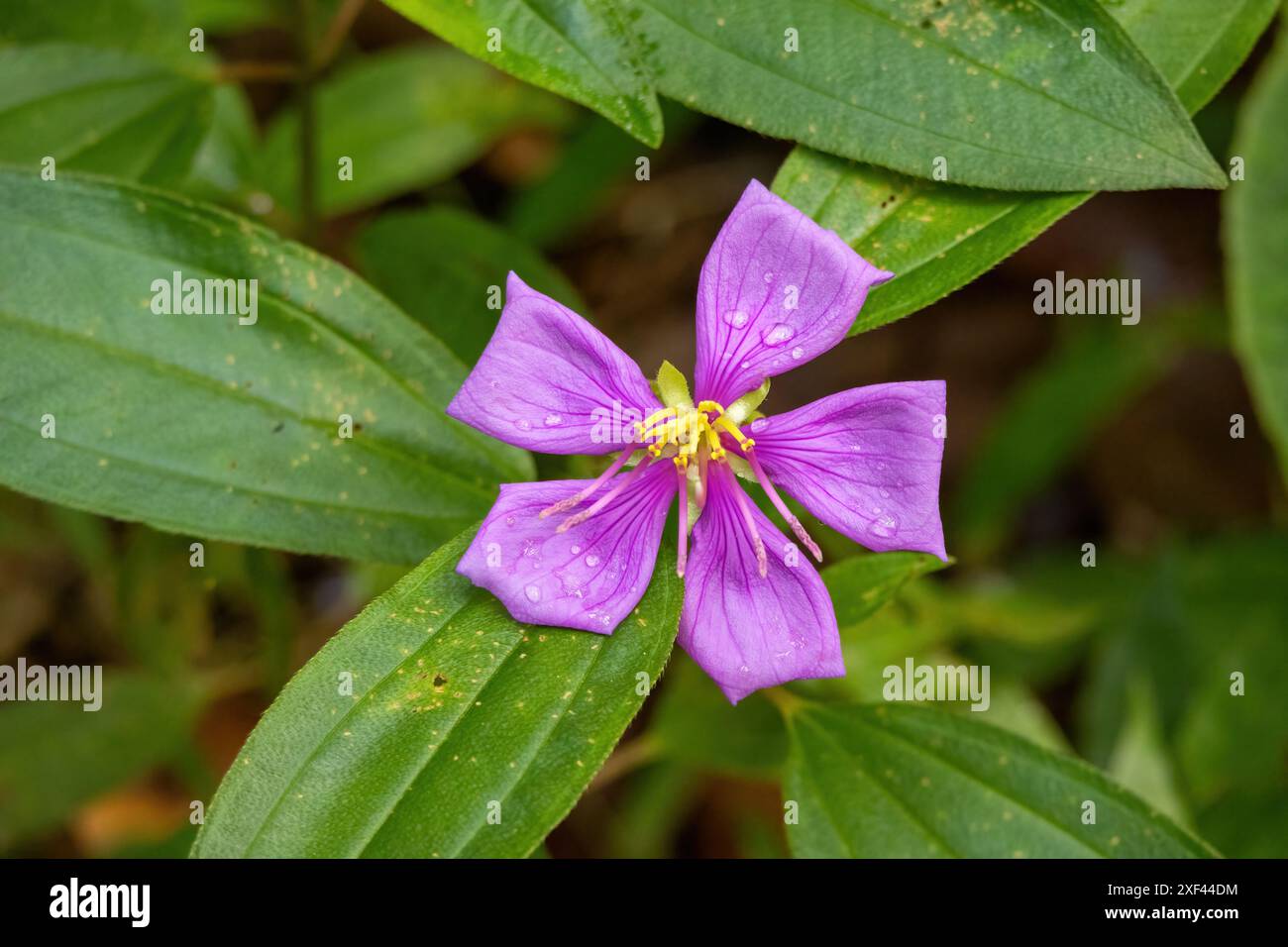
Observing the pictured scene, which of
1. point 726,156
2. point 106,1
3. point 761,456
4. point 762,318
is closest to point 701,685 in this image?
point 761,456

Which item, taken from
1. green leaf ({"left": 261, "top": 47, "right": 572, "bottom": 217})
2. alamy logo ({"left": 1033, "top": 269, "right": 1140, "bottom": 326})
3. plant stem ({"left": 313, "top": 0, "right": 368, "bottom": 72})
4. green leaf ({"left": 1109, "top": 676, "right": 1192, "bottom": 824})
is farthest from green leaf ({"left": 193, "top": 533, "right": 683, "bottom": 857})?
alamy logo ({"left": 1033, "top": 269, "right": 1140, "bottom": 326})

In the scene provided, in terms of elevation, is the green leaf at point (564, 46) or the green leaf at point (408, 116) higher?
the green leaf at point (408, 116)

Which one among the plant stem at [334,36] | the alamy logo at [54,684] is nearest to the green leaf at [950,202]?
the plant stem at [334,36]

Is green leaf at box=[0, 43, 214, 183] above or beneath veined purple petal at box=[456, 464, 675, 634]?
above

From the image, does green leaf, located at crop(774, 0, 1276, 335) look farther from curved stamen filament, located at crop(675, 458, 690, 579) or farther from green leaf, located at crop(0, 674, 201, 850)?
green leaf, located at crop(0, 674, 201, 850)

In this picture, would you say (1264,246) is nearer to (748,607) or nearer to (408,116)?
(748,607)

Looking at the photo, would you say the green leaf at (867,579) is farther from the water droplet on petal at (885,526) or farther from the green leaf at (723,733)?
the green leaf at (723,733)
